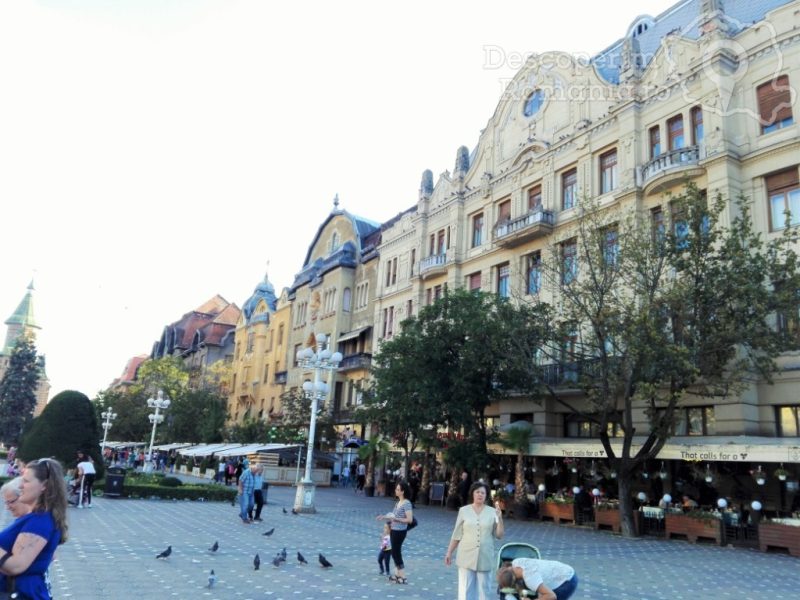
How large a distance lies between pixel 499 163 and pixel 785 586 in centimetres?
2589

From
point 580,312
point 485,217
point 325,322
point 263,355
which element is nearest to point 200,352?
point 263,355

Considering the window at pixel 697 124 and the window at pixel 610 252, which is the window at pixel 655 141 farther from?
the window at pixel 610 252

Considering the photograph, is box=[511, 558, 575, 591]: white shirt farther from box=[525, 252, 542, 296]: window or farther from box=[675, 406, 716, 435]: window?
box=[525, 252, 542, 296]: window

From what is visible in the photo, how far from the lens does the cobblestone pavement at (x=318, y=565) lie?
9383mm

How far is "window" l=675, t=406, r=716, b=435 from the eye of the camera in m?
21.3

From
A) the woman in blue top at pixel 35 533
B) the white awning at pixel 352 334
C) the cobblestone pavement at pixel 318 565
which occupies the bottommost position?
the cobblestone pavement at pixel 318 565

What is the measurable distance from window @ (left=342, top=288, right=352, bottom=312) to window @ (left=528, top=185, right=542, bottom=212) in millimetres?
19402

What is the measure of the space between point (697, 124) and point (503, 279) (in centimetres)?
1156

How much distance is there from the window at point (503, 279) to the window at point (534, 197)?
10.2 ft

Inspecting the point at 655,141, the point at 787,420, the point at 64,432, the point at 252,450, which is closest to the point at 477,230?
the point at 655,141

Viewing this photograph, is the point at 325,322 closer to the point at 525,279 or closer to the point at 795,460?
the point at 525,279

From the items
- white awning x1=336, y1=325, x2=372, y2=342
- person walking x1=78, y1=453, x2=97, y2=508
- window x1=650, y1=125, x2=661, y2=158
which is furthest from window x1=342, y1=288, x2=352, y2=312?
person walking x1=78, y1=453, x2=97, y2=508

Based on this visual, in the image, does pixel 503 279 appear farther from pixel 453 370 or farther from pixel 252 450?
pixel 252 450

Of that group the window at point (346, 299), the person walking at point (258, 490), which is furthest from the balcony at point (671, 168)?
the window at point (346, 299)
